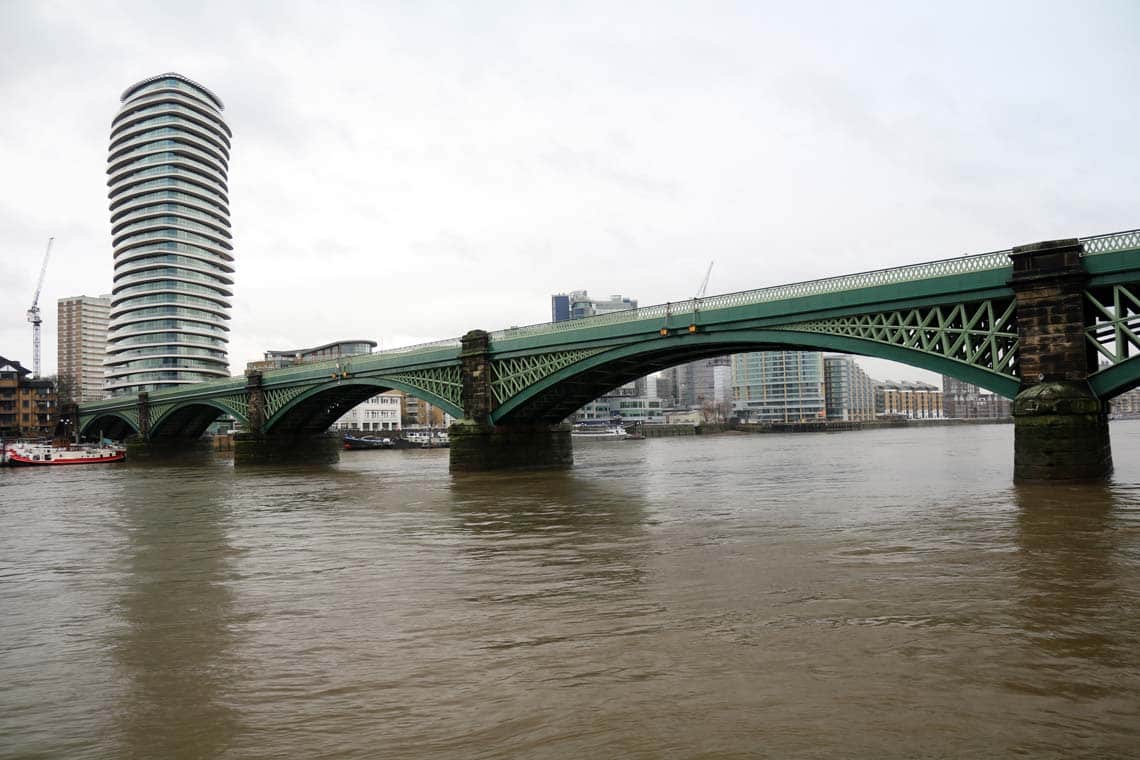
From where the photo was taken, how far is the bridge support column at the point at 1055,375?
2314 centimetres

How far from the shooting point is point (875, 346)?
29234 millimetres

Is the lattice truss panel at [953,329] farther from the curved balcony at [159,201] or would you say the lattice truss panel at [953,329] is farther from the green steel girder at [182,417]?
the curved balcony at [159,201]

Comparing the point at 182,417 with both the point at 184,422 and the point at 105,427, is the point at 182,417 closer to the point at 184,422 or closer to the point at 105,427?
the point at 184,422

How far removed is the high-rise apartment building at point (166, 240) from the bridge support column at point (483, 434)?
99064mm

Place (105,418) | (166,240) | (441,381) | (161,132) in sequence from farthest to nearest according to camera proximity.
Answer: (161,132)
(166,240)
(105,418)
(441,381)

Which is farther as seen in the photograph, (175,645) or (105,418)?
(105,418)

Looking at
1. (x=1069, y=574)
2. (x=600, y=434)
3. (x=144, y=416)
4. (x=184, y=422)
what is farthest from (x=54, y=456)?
(x=600, y=434)

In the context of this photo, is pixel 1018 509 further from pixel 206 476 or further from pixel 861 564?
pixel 206 476

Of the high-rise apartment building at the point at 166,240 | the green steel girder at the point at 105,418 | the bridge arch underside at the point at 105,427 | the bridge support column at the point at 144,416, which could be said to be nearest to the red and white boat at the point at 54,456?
the bridge support column at the point at 144,416

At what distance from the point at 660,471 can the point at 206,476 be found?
2960 centimetres

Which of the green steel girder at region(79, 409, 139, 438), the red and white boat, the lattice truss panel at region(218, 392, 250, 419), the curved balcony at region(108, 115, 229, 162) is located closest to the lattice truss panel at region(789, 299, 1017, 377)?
the lattice truss panel at region(218, 392, 250, 419)

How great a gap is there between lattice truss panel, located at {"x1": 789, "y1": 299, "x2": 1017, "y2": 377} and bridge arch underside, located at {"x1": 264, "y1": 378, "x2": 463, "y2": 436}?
28.3m

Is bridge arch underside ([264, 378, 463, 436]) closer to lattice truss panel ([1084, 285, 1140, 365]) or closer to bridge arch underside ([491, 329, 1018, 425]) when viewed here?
bridge arch underside ([491, 329, 1018, 425])

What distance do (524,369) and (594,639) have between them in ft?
114
